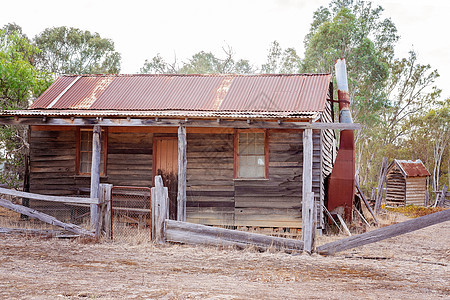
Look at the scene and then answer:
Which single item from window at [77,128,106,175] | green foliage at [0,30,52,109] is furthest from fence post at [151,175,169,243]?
green foliage at [0,30,52,109]

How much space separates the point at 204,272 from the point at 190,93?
8.42m

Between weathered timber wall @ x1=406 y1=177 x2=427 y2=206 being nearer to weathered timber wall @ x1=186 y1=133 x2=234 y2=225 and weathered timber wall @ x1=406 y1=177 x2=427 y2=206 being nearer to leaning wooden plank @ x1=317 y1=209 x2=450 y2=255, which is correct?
weathered timber wall @ x1=186 y1=133 x2=234 y2=225

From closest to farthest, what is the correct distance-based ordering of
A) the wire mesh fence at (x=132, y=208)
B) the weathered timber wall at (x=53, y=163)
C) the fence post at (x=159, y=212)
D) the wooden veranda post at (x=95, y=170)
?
the fence post at (x=159, y=212), the wooden veranda post at (x=95, y=170), the wire mesh fence at (x=132, y=208), the weathered timber wall at (x=53, y=163)

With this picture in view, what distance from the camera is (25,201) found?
45.9ft

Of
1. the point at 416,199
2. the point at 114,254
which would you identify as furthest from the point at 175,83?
the point at 416,199

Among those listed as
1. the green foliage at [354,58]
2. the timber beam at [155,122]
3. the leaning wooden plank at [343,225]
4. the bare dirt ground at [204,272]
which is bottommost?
the bare dirt ground at [204,272]

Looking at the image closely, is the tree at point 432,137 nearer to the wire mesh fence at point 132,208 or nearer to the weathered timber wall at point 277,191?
the weathered timber wall at point 277,191

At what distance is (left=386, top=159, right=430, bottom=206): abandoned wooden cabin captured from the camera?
87.2 ft

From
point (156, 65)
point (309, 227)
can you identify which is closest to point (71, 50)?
point (156, 65)

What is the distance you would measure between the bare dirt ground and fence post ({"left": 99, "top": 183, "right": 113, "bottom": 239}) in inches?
16.7

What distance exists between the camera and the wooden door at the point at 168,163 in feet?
44.0

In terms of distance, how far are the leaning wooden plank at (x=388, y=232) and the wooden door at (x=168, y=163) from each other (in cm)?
583

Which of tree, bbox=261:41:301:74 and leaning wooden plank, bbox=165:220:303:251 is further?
tree, bbox=261:41:301:74

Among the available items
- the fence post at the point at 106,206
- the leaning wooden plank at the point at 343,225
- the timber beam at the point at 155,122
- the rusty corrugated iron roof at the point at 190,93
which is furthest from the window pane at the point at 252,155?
the fence post at the point at 106,206
